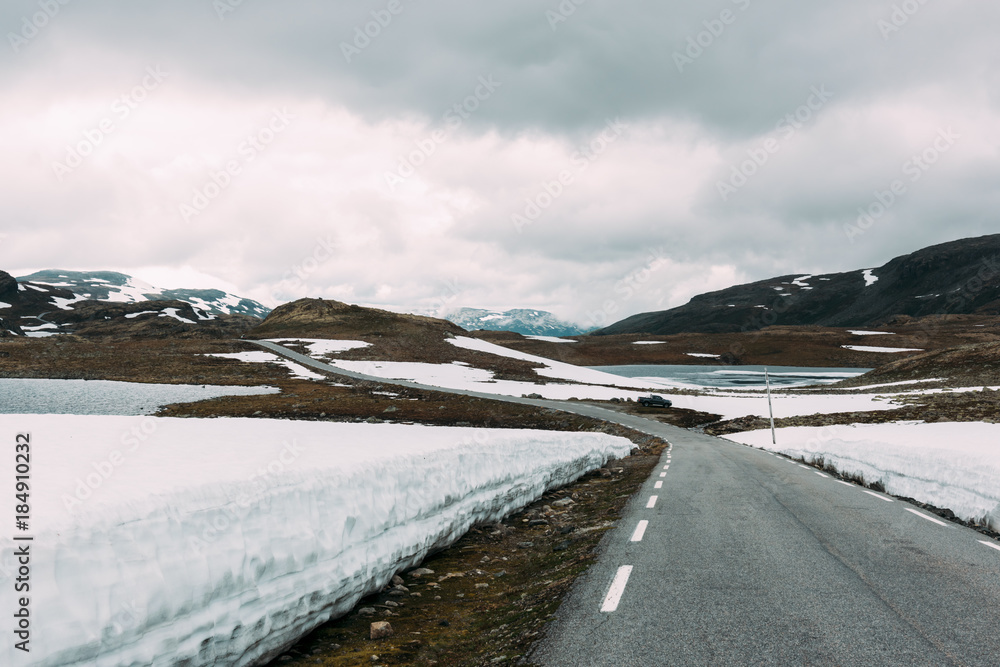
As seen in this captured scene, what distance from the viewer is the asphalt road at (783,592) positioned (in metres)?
4.73

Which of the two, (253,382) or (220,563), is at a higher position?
(253,382)

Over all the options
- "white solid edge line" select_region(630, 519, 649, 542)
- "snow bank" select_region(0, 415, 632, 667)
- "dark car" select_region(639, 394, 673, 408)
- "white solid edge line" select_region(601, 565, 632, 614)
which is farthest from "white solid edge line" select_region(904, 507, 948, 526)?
"dark car" select_region(639, 394, 673, 408)

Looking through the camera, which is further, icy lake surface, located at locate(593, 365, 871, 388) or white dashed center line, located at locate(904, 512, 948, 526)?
icy lake surface, located at locate(593, 365, 871, 388)

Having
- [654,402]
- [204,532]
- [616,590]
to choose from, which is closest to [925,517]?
[616,590]

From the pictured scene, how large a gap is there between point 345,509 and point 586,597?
3147 mm

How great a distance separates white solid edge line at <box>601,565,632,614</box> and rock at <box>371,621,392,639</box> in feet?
8.20

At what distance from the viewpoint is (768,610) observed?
5598 mm

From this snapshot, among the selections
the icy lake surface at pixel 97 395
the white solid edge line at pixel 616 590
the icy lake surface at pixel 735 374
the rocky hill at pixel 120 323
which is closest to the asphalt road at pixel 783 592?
the white solid edge line at pixel 616 590

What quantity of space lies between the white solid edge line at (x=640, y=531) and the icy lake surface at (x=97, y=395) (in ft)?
128

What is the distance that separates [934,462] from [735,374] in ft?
366

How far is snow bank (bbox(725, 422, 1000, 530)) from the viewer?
10.1 metres

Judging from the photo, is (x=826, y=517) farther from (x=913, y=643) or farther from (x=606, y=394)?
(x=606, y=394)

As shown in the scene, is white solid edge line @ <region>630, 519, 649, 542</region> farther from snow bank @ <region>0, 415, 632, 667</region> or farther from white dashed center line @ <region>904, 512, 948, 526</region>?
white dashed center line @ <region>904, 512, 948, 526</region>

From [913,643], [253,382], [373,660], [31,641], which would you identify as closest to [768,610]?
[913,643]
